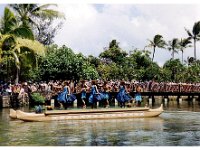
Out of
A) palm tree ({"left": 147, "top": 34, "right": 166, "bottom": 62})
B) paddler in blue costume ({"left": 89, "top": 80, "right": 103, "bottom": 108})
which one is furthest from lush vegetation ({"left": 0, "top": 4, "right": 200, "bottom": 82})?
paddler in blue costume ({"left": 89, "top": 80, "right": 103, "bottom": 108})

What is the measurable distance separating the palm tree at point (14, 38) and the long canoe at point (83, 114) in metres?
6.31

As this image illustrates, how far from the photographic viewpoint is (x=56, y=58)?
3234cm

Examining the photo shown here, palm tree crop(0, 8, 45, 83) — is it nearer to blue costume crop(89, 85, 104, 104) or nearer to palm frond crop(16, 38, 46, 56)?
palm frond crop(16, 38, 46, 56)

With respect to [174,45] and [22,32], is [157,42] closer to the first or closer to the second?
[174,45]

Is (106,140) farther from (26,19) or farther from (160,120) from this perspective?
(26,19)

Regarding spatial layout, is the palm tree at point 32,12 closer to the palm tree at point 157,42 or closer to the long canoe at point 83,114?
the long canoe at point 83,114

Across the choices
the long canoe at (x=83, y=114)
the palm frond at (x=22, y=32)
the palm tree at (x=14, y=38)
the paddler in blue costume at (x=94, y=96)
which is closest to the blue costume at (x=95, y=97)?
the paddler in blue costume at (x=94, y=96)

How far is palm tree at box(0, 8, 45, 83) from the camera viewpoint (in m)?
23.7

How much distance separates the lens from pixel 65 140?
12828 millimetres

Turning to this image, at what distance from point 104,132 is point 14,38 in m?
10.7

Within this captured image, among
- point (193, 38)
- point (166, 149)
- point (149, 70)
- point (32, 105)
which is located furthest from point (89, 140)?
point (193, 38)

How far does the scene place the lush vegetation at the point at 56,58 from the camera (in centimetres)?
2422

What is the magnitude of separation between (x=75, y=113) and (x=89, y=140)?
16.7ft

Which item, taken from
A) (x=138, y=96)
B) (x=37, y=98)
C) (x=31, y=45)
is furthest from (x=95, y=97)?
(x=138, y=96)
